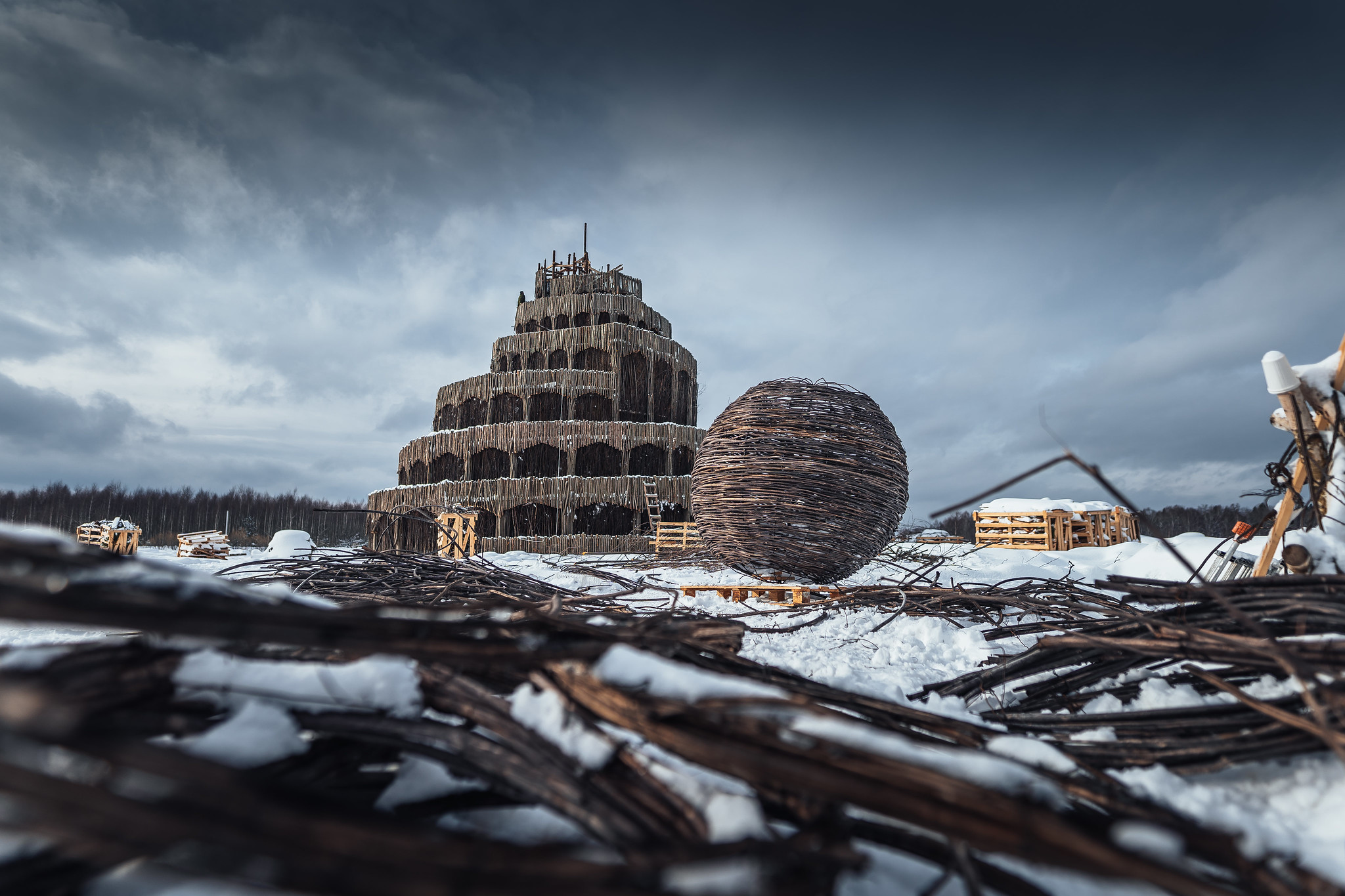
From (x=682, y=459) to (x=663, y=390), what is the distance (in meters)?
3.82

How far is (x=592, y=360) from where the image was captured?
21.9 m

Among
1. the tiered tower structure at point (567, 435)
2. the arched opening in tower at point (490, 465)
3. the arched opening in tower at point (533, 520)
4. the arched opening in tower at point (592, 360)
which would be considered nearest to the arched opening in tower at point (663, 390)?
the tiered tower structure at point (567, 435)

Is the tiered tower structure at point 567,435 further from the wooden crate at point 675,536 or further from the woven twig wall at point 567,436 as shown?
the wooden crate at point 675,536

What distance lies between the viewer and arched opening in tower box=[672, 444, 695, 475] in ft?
63.7

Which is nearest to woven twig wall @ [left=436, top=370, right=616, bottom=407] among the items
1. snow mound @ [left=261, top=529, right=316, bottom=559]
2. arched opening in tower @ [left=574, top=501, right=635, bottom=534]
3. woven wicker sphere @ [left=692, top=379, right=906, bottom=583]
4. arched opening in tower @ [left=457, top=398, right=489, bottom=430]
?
arched opening in tower @ [left=457, top=398, right=489, bottom=430]

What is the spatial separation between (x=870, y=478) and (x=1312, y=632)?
246 centimetres

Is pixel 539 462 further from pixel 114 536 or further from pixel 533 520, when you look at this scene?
pixel 114 536

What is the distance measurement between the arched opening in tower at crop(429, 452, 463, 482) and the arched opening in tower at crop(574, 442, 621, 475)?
4133 mm

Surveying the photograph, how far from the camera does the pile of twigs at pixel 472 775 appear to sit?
0.48 metres

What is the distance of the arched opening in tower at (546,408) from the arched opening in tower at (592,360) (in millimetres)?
1631

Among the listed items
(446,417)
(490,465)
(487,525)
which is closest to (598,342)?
(490,465)

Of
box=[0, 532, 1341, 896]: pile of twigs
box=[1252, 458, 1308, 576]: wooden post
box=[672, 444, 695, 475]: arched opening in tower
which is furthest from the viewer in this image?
box=[672, 444, 695, 475]: arched opening in tower

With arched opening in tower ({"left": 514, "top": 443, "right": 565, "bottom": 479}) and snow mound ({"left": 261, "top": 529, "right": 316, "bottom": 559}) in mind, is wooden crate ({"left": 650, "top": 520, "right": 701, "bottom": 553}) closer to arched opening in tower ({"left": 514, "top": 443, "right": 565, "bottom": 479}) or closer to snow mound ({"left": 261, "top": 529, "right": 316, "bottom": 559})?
snow mound ({"left": 261, "top": 529, "right": 316, "bottom": 559})

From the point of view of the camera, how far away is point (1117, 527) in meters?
13.4
